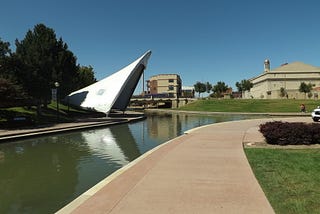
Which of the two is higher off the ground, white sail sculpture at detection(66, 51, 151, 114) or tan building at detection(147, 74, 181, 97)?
tan building at detection(147, 74, 181, 97)

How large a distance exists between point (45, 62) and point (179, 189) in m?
34.8

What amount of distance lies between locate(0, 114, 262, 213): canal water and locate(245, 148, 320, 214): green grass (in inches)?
175

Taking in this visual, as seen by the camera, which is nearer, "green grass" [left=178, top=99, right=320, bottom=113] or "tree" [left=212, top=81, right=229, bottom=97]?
"green grass" [left=178, top=99, right=320, bottom=113]

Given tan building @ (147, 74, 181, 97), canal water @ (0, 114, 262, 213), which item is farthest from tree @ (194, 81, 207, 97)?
canal water @ (0, 114, 262, 213)

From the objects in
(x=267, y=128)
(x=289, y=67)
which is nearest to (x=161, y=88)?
(x=289, y=67)

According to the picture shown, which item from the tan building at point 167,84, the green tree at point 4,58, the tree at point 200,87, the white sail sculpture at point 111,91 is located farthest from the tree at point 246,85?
the green tree at point 4,58

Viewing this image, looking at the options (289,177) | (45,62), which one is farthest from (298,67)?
(289,177)

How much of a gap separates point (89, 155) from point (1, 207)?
251 inches

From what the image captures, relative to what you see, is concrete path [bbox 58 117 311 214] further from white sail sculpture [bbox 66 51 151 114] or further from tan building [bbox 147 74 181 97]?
tan building [bbox 147 74 181 97]

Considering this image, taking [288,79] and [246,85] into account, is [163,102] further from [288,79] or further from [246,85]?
[288,79]

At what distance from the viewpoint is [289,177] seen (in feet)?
24.1

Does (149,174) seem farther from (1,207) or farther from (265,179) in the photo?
(1,207)

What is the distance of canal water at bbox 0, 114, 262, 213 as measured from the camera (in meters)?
7.42

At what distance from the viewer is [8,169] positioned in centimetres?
1090
